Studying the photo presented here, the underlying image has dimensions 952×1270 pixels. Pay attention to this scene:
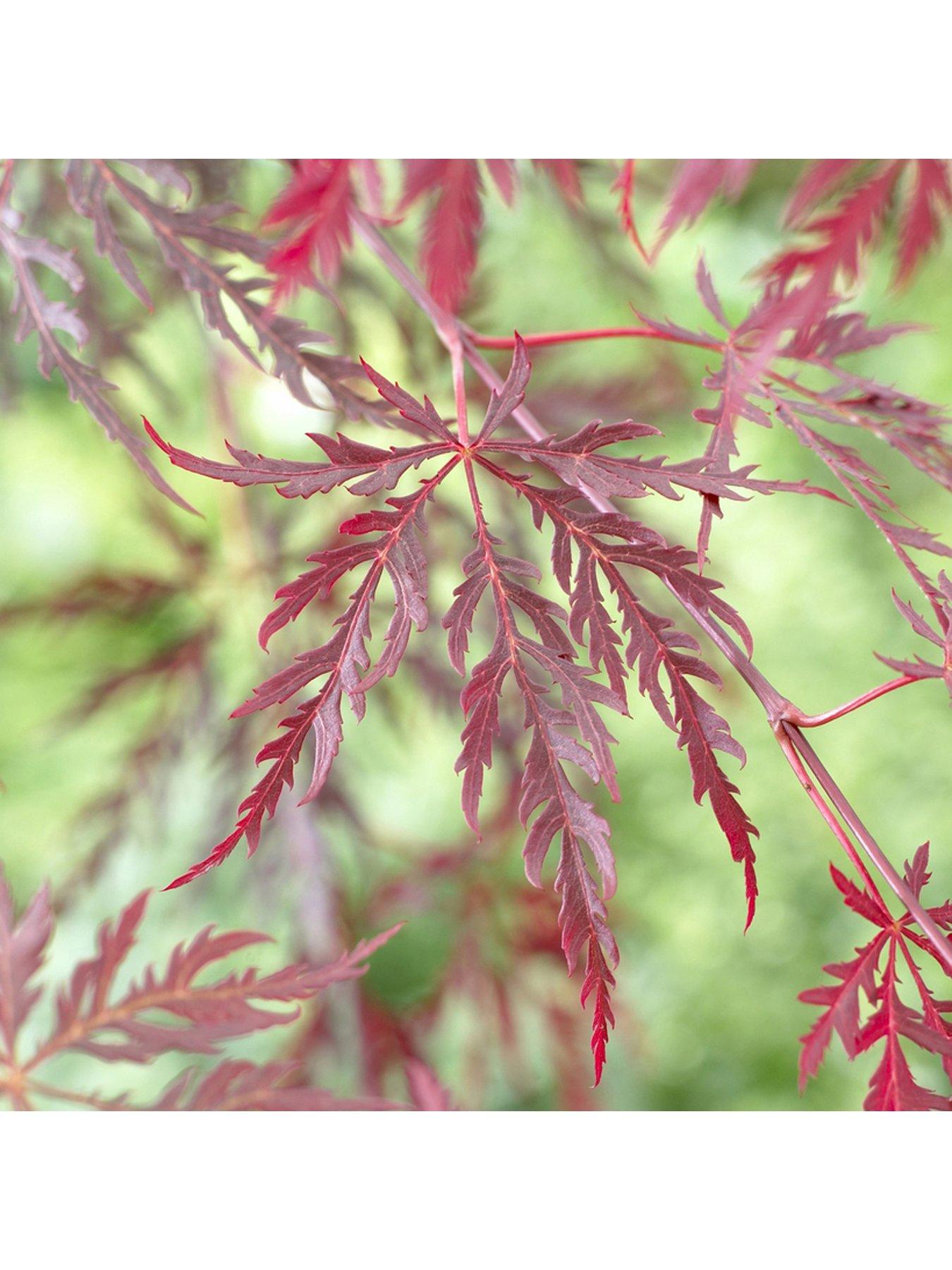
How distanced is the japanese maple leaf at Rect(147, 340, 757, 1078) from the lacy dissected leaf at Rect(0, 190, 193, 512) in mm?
111

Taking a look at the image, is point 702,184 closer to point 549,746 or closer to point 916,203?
point 916,203

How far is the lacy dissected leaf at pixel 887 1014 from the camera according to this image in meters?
0.35

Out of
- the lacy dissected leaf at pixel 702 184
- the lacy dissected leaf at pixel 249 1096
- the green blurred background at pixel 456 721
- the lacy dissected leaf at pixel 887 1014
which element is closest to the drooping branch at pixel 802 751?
the lacy dissected leaf at pixel 887 1014

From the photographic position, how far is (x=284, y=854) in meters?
0.90

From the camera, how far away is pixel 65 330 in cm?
46

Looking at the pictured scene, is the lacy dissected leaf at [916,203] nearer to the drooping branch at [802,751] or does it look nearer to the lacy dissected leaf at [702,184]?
the lacy dissected leaf at [702,184]

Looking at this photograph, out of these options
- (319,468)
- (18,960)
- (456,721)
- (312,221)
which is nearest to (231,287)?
(312,221)

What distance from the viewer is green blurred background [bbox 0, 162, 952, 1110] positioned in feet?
3.09

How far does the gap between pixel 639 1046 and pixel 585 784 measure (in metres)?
0.32

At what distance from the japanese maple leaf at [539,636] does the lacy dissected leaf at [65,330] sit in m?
0.11

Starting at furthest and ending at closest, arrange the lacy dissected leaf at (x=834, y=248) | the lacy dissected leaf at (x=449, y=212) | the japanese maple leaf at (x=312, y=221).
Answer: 1. the lacy dissected leaf at (x=449, y=212)
2. the japanese maple leaf at (x=312, y=221)
3. the lacy dissected leaf at (x=834, y=248)

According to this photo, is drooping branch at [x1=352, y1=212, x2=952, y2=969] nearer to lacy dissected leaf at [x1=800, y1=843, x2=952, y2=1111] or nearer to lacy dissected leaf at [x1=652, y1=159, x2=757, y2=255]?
lacy dissected leaf at [x1=800, y1=843, x2=952, y2=1111]
